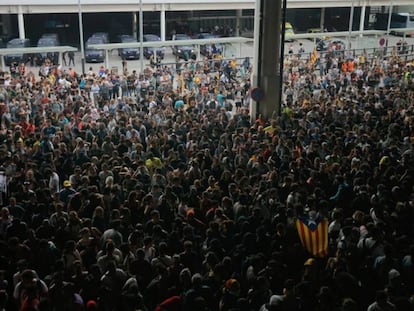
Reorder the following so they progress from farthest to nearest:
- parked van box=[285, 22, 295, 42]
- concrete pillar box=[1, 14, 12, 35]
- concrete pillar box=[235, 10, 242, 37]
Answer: concrete pillar box=[235, 10, 242, 37], concrete pillar box=[1, 14, 12, 35], parked van box=[285, 22, 295, 42]

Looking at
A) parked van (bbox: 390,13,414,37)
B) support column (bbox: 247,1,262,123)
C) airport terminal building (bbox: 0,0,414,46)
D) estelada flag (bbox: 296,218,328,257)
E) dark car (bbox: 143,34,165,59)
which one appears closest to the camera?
estelada flag (bbox: 296,218,328,257)

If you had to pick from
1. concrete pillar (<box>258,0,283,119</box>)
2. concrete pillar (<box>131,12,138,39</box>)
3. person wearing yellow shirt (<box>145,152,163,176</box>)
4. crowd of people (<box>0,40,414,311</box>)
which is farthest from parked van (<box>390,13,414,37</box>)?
person wearing yellow shirt (<box>145,152,163,176</box>)

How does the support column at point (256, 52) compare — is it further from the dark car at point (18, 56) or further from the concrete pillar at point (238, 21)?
the concrete pillar at point (238, 21)

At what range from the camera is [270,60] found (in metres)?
17.7

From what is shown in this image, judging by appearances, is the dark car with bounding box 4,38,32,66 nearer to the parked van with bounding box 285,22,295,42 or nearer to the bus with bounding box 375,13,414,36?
the parked van with bounding box 285,22,295,42

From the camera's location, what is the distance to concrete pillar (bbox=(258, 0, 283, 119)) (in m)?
17.3

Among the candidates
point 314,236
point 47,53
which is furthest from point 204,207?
point 47,53

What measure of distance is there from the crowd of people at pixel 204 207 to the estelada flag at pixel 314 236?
0.37 ft

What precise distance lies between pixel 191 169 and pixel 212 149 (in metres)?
2.16

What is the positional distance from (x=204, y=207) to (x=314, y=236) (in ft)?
6.58

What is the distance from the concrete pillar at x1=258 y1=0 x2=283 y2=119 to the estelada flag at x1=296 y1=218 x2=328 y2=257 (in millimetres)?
8721

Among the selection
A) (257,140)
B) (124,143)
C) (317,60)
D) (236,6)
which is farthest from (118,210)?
(236,6)

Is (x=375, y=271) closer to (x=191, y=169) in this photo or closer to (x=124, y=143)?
(x=191, y=169)

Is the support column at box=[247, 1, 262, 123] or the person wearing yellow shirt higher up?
the support column at box=[247, 1, 262, 123]
